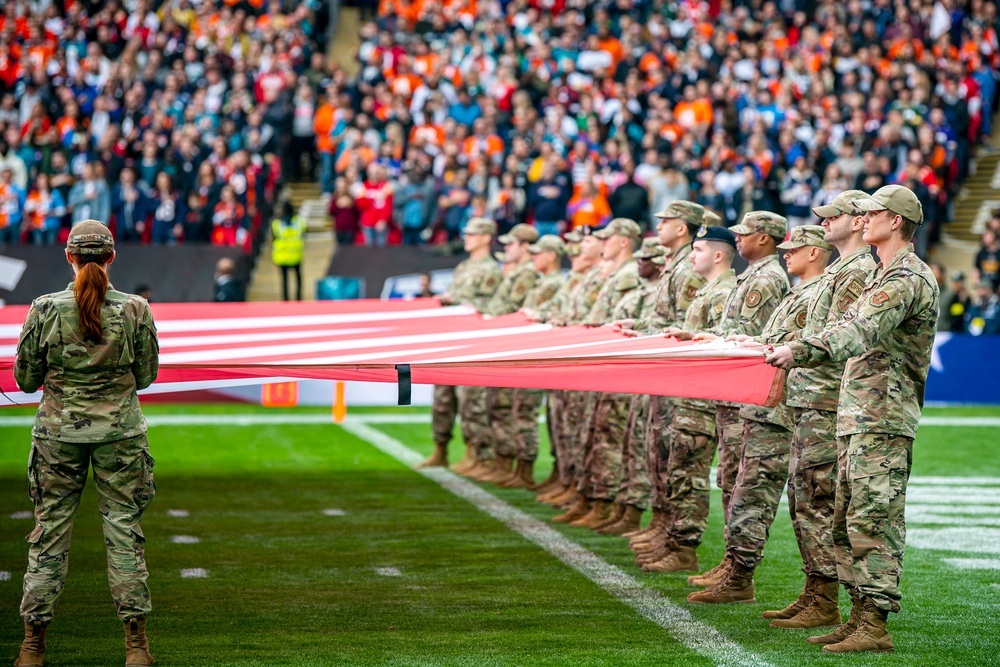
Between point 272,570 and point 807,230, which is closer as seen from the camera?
point 807,230

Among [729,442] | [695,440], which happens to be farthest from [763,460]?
[695,440]

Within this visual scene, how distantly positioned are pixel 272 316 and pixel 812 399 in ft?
18.4

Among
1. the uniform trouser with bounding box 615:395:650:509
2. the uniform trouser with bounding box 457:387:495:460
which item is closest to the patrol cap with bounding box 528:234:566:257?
the uniform trouser with bounding box 457:387:495:460

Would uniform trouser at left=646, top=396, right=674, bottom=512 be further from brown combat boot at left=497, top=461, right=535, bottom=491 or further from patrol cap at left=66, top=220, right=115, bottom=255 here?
patrol cap at left=66, top=220, right=115, bottom=255

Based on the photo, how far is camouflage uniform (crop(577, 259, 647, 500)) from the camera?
8703mm

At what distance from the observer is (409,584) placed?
7062 mm

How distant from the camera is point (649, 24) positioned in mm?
22141

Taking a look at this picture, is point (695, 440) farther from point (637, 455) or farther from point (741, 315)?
point (637, 455)

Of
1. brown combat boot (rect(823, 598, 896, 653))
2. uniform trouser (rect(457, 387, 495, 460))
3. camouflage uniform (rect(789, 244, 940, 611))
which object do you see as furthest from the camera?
uniform trouser (rect(457, 387, 495, 460))

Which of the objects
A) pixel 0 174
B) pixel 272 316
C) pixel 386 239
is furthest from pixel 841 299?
pixel 0 174

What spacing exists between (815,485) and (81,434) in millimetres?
3133

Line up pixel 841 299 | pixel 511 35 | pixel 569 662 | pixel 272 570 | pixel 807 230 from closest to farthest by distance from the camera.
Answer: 1. pixel 569 662
2. pixel 841 299
3. pixel 807 230
4. pixel 272 570
5. pixel 511 35

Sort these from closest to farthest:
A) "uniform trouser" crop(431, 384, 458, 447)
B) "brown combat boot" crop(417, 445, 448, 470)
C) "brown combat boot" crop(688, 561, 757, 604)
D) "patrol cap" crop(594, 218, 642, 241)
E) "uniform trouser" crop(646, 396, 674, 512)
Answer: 1. "brown combat boot" crop(688, 561, 757, 604)
2. "uniform trouser" crop(646, 396, 674, 512)
3. "patrol cap" crop(594, 218, 642, 241)
4. "uniform trouser" crop(431, 384, 458, 447)
5. "brown combat boot" crop(417, 445, 448, 470)

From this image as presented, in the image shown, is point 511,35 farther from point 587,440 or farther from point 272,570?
point 272,570
